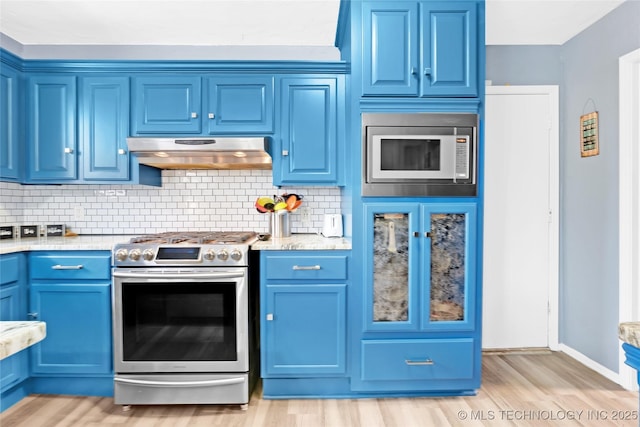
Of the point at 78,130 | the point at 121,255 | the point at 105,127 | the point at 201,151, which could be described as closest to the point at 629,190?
the point at 201,151

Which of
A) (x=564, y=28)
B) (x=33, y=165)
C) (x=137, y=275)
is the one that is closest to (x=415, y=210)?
(x=137, y=275)

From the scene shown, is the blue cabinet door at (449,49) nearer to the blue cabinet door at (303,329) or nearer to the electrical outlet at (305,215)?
the electrical outlet at (305,215)

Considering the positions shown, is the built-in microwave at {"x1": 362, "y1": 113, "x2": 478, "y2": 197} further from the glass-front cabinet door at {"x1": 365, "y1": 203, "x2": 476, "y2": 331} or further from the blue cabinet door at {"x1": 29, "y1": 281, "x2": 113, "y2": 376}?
the blue cabinet door at {"x1": 29, "y1": 281, "x2": 113, "y2": 376}

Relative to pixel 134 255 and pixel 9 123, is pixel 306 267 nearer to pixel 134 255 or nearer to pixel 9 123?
pixel 134 255

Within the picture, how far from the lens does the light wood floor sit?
2.19m

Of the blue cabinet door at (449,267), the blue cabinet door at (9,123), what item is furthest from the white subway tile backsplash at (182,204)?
the blue cabinet door at (449,267)

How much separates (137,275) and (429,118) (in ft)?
6.55

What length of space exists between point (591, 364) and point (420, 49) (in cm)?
257

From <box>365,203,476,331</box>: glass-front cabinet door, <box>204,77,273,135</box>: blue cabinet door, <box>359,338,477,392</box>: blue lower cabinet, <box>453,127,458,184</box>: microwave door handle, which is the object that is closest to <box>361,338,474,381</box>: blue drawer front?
<box>359,338,477,392</box>: blue lower cabinet

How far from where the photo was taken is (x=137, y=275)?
7.72 feet

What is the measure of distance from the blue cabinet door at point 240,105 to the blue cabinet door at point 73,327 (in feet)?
4.28

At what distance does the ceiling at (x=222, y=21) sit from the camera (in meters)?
2.60

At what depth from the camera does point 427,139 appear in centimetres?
239

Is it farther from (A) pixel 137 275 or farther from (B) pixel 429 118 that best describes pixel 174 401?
(B) pixel 429 118
